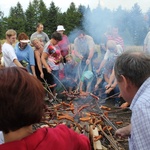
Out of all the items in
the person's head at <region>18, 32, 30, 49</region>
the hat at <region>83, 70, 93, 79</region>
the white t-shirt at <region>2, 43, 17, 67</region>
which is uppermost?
the person's head at <region>18, 32, 30, 49</region>

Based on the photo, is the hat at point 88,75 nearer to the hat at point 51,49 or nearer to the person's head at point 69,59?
the person's head at point 69,59

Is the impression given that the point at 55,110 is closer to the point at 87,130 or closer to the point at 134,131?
the point at 87,130

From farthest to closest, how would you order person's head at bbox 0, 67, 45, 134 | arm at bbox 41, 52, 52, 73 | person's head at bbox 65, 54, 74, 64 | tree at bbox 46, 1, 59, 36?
tree at bbox 46, 1, 59, 36, person's head at bbox 65, 54, 74, 64, arm at bbox 41, 52, 52, 73, person's head at bbox 0, 67, 45, 134

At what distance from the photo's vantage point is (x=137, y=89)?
1771 mm

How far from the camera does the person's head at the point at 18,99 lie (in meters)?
1.18

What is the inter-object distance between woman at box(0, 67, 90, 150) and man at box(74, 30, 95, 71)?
18.6 ft

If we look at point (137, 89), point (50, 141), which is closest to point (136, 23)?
point (137, 89)

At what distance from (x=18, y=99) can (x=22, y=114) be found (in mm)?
82

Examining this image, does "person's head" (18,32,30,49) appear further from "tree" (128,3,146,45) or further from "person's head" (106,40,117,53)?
"tree" (128,3,146,45)

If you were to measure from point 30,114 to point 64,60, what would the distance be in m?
5.55

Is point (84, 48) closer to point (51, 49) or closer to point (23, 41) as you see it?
point (51, 49)

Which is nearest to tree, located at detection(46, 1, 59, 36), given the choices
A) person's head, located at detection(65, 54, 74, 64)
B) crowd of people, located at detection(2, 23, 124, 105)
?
crowd of people, located at detection(2, 23, 124, 105)

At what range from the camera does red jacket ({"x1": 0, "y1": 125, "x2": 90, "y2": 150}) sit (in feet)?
3.99

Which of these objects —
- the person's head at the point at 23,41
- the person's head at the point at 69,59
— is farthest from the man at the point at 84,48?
the person's head at the point at 23,41
